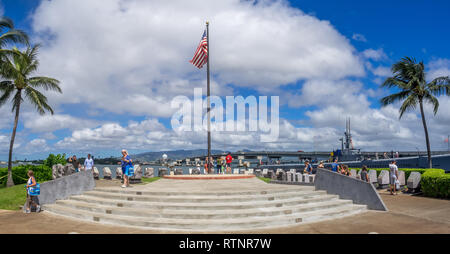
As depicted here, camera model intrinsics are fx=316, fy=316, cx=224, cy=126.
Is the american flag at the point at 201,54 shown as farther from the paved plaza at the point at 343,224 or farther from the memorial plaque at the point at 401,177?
the memorial plaque at the point at 401,177

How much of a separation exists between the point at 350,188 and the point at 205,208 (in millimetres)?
6018

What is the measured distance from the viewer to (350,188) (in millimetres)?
12523

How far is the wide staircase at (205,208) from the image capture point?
923 cm

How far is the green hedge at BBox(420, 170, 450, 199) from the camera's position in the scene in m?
13.8

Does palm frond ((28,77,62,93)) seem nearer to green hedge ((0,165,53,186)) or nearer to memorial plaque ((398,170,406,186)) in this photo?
green hedge ((0,165,53,186))

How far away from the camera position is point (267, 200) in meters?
11.5

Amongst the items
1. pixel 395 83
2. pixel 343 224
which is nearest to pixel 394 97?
pixel 395 83

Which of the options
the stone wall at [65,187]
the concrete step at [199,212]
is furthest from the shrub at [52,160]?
the concrete step at [199,212]

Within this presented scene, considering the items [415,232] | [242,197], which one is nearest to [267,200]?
[242,197]

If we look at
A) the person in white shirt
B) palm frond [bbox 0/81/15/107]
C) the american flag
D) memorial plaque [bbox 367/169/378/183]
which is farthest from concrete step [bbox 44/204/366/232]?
palm frond [bbox 0/81/15/107]

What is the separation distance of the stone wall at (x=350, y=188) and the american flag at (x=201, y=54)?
10.3m

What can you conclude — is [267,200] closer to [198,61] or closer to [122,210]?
[122,210]

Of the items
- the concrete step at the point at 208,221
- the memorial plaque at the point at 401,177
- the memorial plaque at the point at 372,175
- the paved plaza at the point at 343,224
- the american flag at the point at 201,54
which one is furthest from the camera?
the american flag at the point at 201,54

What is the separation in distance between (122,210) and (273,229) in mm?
4887
